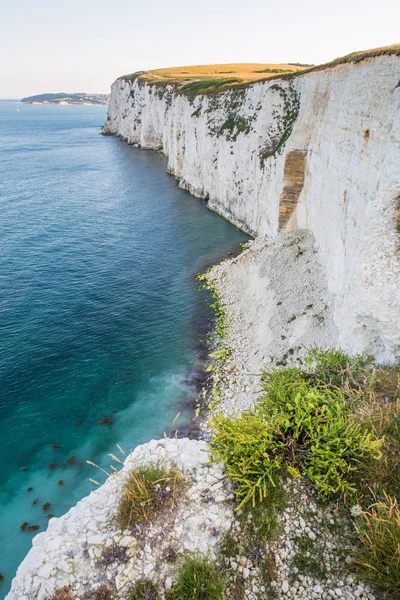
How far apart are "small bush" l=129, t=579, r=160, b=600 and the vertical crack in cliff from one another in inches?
1234

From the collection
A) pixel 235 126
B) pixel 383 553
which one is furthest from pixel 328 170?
pixel 235 126

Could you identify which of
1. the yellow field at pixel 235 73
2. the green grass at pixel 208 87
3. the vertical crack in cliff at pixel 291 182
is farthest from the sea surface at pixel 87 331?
the yellow field at pixel 235 73

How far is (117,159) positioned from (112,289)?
209ft

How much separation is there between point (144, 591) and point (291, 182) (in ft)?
105

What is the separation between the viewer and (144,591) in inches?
290

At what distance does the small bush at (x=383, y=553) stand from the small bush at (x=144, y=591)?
166 inches

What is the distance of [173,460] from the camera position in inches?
381

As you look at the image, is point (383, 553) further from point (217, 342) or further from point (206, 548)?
point (217, 342)

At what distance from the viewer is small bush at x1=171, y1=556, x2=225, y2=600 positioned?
7219mm

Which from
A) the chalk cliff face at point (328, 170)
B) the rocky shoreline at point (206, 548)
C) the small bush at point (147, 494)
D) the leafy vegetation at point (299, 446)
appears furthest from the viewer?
the chalk cliff face at point (328, 170)

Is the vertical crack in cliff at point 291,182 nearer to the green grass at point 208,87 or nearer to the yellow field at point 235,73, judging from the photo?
the green grass at point 208,87

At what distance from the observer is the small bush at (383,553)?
644 cm

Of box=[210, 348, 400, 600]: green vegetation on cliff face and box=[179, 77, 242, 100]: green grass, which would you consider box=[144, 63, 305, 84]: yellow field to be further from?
box=[210, 348, 400, 600]: green vegetation on cliff face

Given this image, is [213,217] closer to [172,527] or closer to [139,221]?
[139,221]
